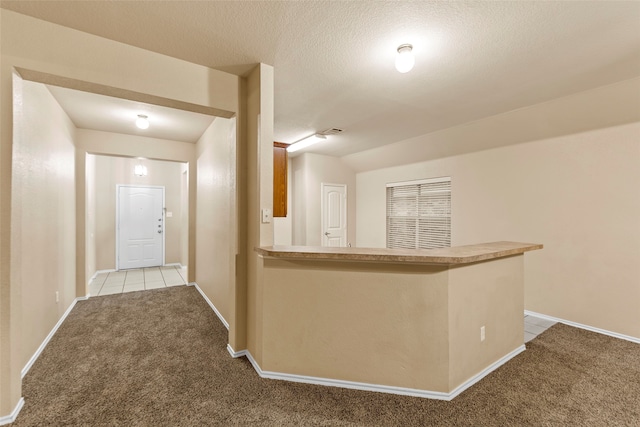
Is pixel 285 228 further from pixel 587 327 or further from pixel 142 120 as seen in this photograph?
pixel 587 327

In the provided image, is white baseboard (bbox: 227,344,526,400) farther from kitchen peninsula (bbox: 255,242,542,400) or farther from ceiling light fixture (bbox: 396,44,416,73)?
ceiling light fixture (bbox: 396,44,416,73)

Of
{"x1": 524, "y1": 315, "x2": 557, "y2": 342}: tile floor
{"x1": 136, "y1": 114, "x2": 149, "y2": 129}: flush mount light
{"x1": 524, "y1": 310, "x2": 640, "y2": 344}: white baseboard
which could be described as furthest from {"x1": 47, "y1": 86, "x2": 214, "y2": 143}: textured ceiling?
{"x1": 524, "y1": 310, "x2": 640, "y2": 344}: white baseboard

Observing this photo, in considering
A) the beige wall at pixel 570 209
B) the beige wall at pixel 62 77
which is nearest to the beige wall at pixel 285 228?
the beige wall at pixel 570 209

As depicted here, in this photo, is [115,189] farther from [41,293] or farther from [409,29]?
[409,29]

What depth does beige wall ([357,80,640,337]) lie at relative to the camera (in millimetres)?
2902

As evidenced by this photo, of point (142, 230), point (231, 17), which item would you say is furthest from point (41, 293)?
point (142, 230)

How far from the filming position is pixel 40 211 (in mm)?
2646

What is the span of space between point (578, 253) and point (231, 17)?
14.4 ft

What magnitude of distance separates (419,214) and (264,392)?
436 cm

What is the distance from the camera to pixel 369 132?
14.6 ft

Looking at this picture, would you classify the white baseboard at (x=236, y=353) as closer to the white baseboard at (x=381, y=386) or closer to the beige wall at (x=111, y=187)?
the white baseboard at (x=381, y=386)

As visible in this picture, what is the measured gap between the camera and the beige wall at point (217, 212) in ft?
9.05

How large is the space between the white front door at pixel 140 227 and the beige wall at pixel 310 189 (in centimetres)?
343

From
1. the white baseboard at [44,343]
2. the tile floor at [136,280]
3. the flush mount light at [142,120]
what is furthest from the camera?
the tile floor at [136,280]
